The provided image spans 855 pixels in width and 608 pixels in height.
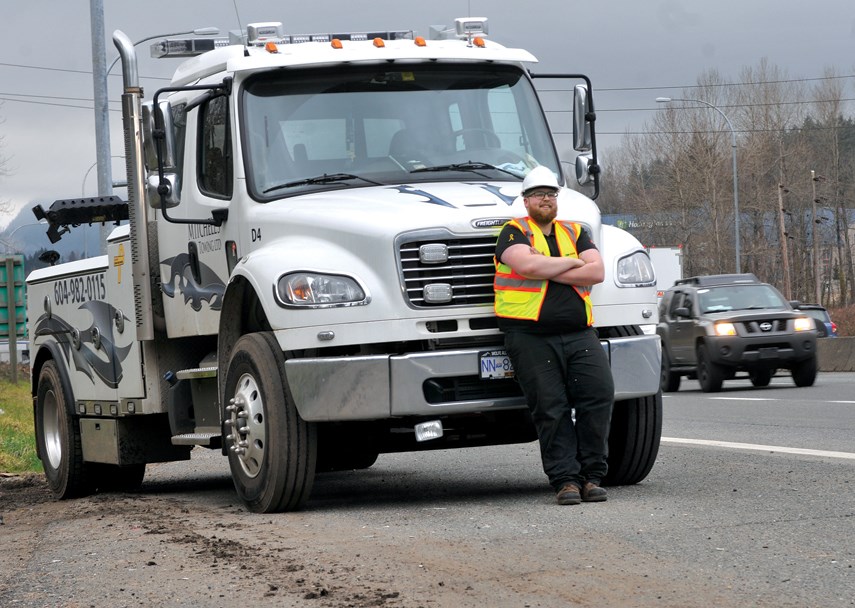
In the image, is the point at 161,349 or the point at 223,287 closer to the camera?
the point at 223,287

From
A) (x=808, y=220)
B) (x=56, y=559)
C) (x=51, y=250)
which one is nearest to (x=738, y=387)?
(x=51, y=250)

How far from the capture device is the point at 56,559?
7.37 meters

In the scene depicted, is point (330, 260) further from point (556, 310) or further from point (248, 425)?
point (556, 310)

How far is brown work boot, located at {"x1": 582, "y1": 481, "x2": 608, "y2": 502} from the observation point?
8531mm

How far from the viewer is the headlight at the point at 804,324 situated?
81.0 ft

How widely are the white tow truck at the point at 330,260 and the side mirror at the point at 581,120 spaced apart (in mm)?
11

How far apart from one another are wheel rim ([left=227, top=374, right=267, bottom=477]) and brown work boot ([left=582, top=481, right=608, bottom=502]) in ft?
5.96

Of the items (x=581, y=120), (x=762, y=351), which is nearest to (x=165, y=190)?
(x=581, y=120)

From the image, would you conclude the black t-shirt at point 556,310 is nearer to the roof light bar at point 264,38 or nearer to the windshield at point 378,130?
the windshield at point 378,130

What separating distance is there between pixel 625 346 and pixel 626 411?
746mm

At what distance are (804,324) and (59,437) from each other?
51.0 ft

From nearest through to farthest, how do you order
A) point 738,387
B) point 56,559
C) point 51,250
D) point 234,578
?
point 234,578, point 56,559, point 51,250, point 738,387

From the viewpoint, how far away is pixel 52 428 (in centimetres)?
1257

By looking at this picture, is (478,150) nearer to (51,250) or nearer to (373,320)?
(373,320)
